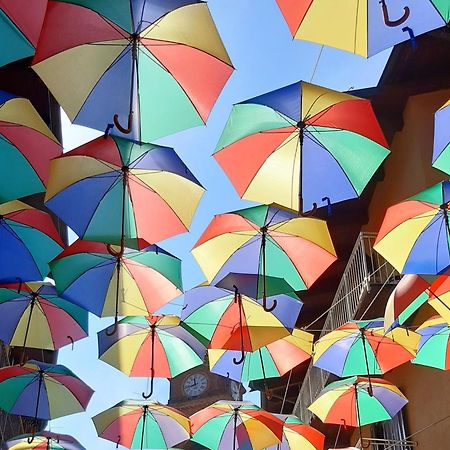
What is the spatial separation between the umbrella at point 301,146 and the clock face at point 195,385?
39.3m

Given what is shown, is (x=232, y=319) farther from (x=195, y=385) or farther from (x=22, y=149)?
(x=195, y=385)

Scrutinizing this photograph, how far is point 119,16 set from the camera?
5.20 metres

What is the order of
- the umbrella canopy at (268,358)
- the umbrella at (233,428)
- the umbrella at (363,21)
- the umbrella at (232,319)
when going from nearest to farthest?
the umbrella at (363,21), the umbrella at (232,319), the umbrella canopy at (268,358), the umbrella at (233,428)

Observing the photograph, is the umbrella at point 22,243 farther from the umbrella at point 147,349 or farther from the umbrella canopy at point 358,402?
the umbrella canopy at point 358,402

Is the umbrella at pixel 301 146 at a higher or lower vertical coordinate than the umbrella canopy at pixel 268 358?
higher

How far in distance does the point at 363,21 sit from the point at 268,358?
6167 millimetres

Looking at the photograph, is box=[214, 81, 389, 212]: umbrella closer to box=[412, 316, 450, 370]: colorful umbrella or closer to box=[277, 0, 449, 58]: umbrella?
box=[277, 0, 449, 58]: umbrella

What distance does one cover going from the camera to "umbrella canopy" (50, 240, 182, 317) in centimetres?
787

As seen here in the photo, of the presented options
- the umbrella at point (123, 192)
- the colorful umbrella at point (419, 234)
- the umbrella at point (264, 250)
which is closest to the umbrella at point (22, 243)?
the umbrella at point (123, 192)

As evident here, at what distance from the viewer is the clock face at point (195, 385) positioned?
1754 inches

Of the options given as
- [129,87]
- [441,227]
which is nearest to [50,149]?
[129,87]

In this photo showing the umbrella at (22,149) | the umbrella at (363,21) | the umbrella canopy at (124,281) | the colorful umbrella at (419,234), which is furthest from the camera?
the umbrella canopy at (124,281)

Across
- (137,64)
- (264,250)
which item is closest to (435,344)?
(264,250)

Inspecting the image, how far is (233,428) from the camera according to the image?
10789 millimetres
